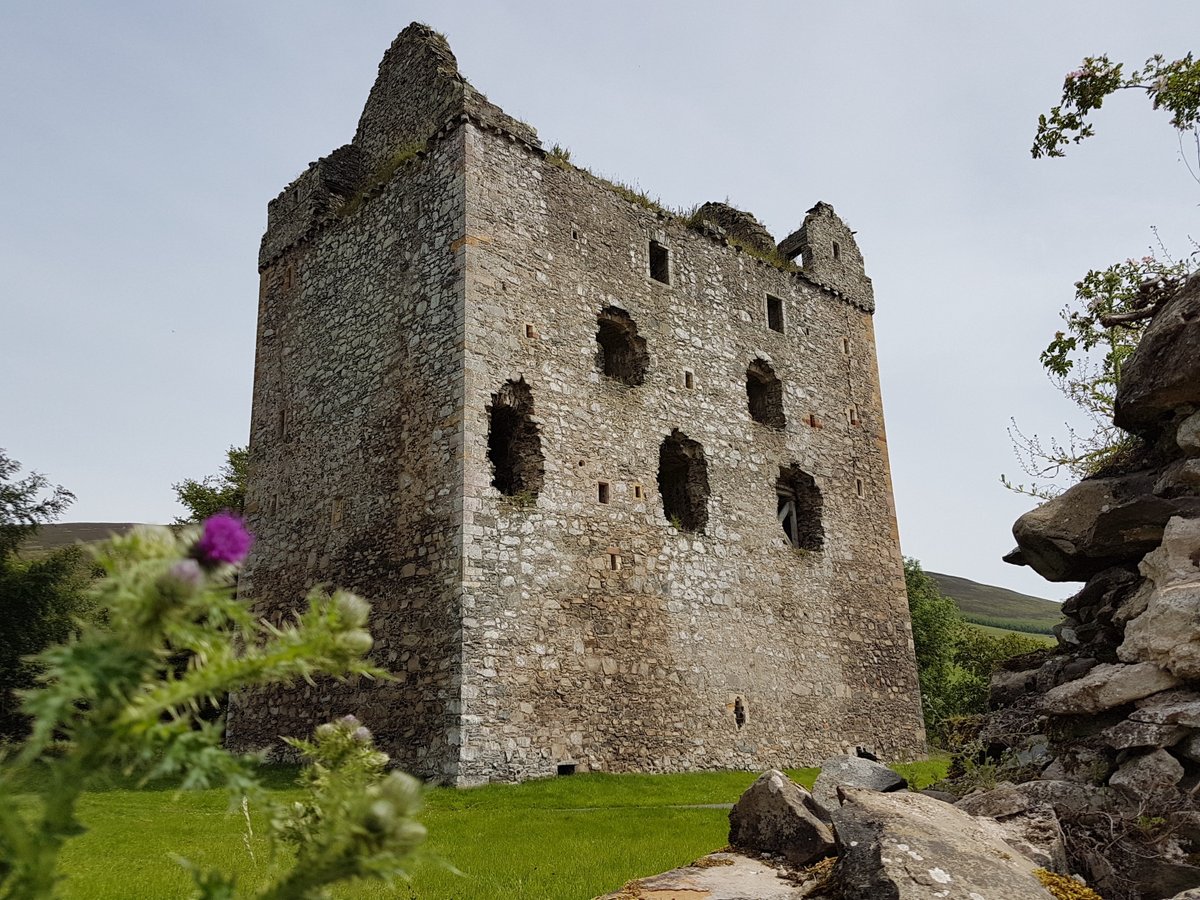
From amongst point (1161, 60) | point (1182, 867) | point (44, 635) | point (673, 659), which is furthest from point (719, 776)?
point (44, 635)

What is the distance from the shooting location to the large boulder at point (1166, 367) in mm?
7043

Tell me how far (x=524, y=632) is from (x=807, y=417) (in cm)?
880

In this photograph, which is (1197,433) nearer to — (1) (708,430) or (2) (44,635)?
(1) (708,430)

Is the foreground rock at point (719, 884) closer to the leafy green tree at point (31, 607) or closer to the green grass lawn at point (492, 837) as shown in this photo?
the green grass lawn at point (492, 837)

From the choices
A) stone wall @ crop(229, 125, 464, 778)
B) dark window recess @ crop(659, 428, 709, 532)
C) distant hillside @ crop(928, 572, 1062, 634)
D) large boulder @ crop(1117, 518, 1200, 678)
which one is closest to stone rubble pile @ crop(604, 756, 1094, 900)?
large boulder @ crop(1117, 518, 1200, 678)

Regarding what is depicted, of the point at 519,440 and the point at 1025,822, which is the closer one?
the point at 1025,822

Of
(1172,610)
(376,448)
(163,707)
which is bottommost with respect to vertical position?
(163,707)

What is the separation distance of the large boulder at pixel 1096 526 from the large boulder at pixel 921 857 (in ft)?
10.1

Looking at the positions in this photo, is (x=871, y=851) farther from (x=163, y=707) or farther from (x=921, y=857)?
(x=163, y=707)

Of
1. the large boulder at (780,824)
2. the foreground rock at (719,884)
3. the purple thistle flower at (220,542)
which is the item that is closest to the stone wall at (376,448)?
the large boulder at (780,824)

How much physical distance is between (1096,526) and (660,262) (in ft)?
35.7

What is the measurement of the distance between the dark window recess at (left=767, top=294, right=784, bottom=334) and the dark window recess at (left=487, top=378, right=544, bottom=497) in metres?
7.21

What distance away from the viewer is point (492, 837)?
28.9 ft

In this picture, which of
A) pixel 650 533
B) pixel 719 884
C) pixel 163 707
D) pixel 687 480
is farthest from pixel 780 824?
pixel 687 480
